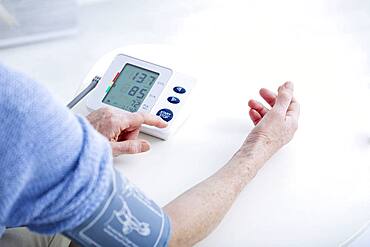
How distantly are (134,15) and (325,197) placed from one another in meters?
1.33

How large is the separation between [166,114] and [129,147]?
106mm

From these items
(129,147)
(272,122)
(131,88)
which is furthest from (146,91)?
(272,122)

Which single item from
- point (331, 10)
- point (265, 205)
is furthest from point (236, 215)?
point (331, 10)

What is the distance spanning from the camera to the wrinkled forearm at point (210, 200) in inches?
28.3

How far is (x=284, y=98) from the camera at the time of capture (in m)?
0.94

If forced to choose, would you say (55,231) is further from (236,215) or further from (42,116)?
(236,215)

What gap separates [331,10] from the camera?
1.90m

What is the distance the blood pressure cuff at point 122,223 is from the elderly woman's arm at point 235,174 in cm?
7

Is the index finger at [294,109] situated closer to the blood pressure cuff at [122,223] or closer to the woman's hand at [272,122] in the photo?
the woman's hand at [272,122]

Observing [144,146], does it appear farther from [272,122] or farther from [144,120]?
[272,122]

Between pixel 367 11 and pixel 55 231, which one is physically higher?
pixel 367 11

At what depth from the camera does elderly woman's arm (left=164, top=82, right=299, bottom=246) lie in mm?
729

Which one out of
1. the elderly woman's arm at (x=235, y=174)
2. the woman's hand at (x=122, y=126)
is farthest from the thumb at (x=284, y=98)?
the woman's hand at (x=122, y=126)

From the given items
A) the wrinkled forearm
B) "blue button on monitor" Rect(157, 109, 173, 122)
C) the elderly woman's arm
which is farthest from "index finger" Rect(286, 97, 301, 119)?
"blue button on monitor" Rect(157, 109, 173, 122)
